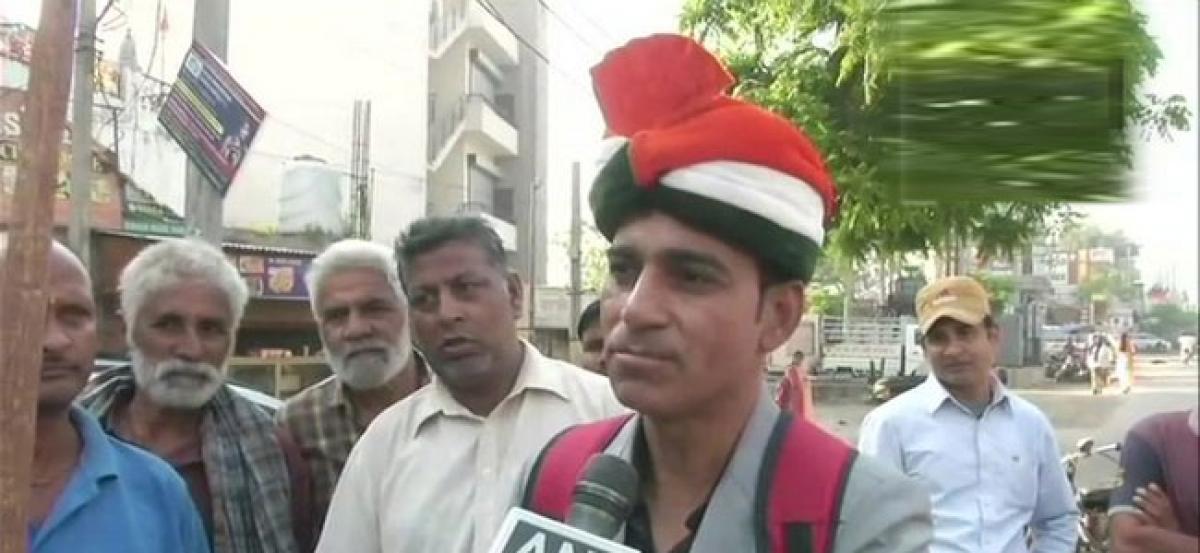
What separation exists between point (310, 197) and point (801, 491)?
77.4 ft

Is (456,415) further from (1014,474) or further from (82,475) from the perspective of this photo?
(1014,474)

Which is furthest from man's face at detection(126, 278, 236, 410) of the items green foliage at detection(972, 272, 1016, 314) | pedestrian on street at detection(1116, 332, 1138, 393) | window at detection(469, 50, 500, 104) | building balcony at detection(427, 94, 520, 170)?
window at detection(469, 50, 500, 104)

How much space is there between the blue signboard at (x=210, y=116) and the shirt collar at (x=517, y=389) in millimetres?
4784

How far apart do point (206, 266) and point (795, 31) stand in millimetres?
1494

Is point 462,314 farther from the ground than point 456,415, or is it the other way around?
point 462,314

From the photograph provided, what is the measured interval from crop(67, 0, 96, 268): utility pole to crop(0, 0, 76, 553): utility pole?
697 centimetres

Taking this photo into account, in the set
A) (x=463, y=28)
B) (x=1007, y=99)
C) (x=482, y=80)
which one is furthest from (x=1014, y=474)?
(x=482, y=80)

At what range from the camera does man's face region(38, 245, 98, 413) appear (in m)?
2.41

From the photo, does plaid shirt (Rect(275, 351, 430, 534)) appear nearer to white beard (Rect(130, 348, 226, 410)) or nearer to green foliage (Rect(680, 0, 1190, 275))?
white beard (Rect(130, 348, 226, 410))

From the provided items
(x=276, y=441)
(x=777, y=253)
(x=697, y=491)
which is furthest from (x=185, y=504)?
(x=777, y=253)

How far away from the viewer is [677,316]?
1.50 metres

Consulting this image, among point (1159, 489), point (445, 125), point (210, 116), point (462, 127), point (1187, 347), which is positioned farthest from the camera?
point (445, 125)

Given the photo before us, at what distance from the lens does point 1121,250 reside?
3.46ft

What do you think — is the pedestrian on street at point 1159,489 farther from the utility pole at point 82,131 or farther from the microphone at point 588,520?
the utility pole at point 82,131
